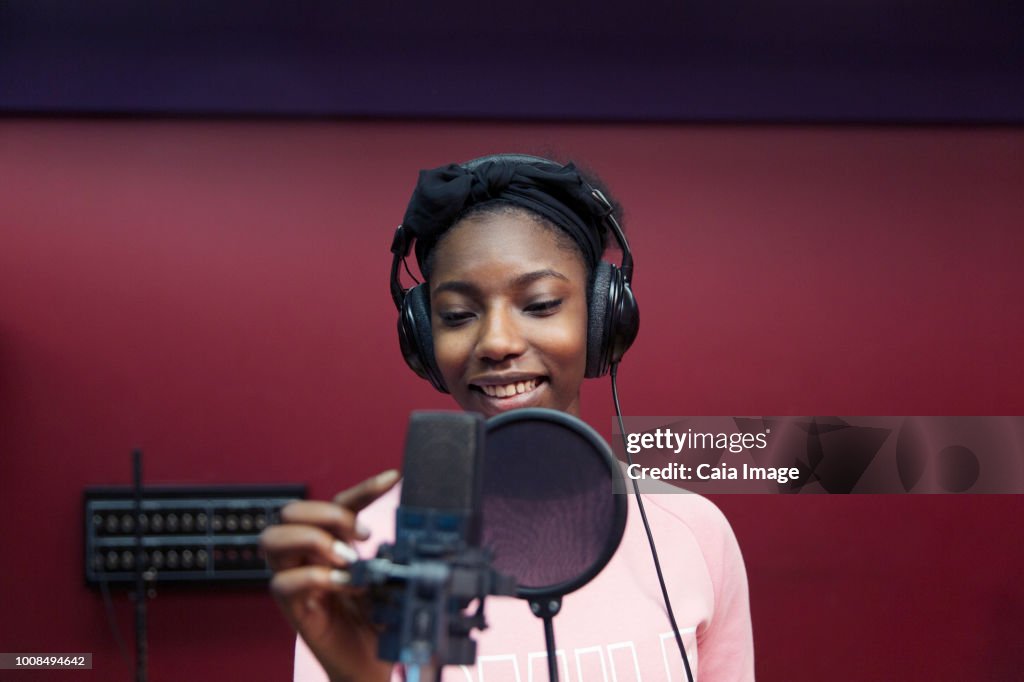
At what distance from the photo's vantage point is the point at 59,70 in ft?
6.39

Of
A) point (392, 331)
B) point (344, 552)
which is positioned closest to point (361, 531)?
point (344, 552)

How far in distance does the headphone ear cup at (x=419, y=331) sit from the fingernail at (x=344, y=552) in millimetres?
516

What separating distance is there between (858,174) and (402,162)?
1201mm

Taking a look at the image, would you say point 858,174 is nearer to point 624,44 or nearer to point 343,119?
point 624,44

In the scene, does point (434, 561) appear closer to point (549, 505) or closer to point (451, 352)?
point (549, 505)

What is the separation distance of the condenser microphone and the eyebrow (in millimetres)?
465

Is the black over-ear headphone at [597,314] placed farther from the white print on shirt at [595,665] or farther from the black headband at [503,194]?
the white print on shirt at [595,665]

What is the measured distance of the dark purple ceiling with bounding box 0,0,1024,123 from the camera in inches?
76.7

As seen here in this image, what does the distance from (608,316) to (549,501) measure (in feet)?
1.48

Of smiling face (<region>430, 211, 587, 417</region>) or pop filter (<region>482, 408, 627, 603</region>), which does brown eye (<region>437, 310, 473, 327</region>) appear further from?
pop filter (<region>482, 408, 627, 603</region>)

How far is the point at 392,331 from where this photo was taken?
1938 millimetres

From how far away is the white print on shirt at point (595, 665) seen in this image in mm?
888

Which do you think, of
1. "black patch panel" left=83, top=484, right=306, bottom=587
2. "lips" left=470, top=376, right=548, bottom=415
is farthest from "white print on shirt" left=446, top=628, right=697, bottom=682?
"black patch panel" left=83, top=484, right=306, bottom=587

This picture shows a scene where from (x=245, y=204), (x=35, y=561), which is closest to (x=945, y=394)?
(x=245, y=204)
